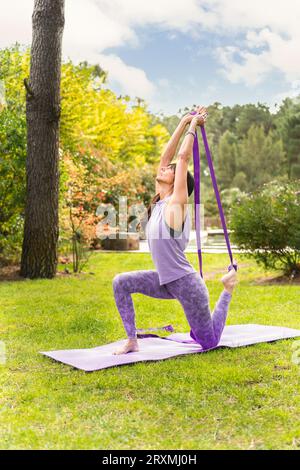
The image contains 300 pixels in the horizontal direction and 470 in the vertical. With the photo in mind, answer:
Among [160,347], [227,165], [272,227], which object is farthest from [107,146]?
[227,165]

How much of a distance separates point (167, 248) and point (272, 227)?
17.4 ft

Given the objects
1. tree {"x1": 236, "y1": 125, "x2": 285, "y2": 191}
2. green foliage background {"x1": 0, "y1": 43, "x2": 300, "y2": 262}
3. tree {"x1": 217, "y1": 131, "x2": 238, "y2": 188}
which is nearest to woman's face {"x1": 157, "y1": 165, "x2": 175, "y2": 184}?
green foliage background {"x1": 0, "y1": 43, "x2": 300, "y2": 262}

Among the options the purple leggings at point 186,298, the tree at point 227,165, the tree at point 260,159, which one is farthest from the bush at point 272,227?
the tree at point 227,165

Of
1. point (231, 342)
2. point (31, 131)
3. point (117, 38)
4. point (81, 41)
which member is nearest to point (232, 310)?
point (231, 342)

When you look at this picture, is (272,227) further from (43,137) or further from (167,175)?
(167,175)

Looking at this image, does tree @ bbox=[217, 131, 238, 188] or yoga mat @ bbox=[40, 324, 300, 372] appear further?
tree @ bbox=[217, 131, 238, 188]

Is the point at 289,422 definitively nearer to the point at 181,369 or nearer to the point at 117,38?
the point at 181,369

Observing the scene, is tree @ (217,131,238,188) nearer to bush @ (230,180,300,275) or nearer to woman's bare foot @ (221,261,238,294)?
bush @ (230,180,300,275)

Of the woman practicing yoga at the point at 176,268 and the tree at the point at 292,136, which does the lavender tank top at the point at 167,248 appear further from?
the tree at the point at 292,136

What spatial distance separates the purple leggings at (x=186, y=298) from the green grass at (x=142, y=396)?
178 millimetres

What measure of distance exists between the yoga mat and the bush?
3903 millimetres

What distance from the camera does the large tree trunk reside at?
9117 millimetres
